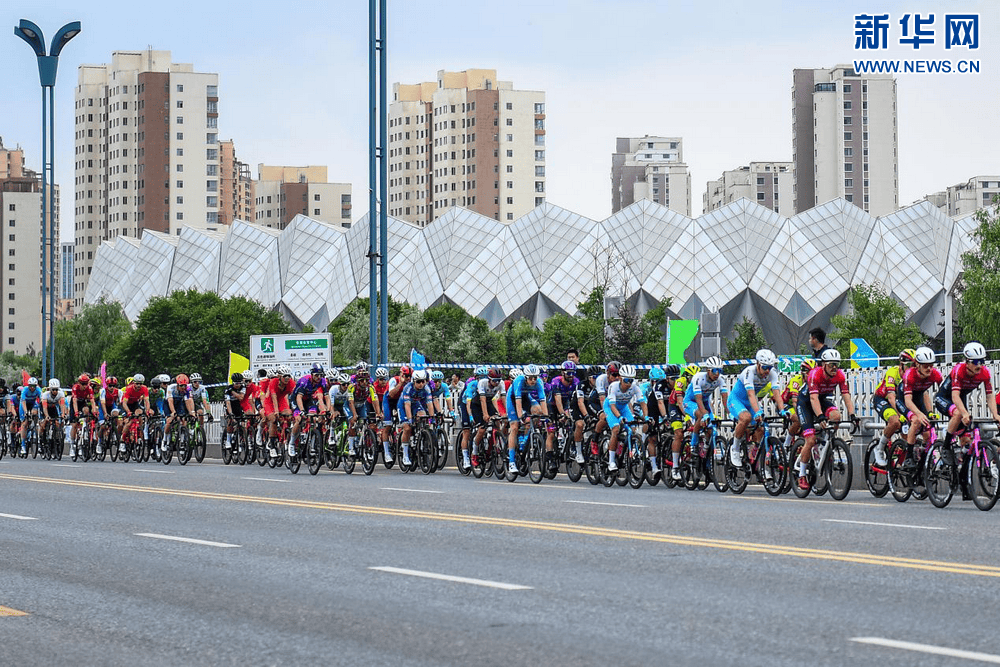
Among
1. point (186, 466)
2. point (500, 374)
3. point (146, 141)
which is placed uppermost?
point (146, 141)

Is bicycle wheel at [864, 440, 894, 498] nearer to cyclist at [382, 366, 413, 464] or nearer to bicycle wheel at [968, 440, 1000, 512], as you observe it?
bicycle wheel at [968, 440, 1000, 512]

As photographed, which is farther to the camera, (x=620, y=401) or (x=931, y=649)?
(x=620, y=401)

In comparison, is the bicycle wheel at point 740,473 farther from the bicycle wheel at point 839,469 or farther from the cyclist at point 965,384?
the cyclist at point 965,384

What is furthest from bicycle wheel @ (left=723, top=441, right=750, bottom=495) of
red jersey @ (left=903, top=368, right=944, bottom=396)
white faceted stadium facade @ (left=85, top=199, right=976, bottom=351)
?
white faceted stadium facade @ (left=85, top=199, right=976, bottom=351)

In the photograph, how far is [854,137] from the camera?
18738cm

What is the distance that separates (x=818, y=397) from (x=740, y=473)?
6.23 ft

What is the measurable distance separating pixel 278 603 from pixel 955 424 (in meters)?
9.13

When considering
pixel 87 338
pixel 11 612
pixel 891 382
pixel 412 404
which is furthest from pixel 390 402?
pixel 87 338

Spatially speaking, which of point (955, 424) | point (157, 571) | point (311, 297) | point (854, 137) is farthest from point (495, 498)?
point (854, 137)

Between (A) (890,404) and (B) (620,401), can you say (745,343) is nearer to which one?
(B) (620,401)

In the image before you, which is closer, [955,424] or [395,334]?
[955,424]

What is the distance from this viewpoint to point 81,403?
35594mm

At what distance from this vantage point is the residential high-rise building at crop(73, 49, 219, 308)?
17412 cm

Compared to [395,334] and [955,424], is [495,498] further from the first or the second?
[395,334]
